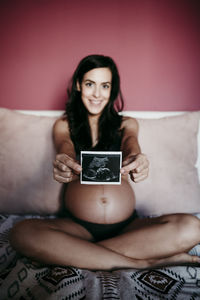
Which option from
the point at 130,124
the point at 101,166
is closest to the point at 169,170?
the point at 130,124

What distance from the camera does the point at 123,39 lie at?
5.74 feet

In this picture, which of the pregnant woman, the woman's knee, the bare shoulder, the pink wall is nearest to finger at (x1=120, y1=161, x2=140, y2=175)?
the pregnant woman

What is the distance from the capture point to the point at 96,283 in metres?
0.79

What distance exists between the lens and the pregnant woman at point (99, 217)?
93 centimetres

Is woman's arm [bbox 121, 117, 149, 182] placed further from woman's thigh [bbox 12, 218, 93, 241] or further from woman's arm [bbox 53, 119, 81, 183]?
woman's thigh [bbox 12, 218, 93, 241]

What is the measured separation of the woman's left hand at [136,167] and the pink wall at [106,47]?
93 cm

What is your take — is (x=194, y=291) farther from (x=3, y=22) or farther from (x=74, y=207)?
(x=3, y=22)

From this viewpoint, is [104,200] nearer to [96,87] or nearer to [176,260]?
[176,260]

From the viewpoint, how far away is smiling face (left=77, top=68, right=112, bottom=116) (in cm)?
131

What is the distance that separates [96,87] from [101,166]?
587 mm

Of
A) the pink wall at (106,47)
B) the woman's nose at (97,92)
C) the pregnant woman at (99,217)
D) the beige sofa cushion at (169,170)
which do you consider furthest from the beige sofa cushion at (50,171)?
the pink wall at (106,47)

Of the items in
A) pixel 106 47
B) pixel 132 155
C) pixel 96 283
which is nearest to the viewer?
pixel 96 283

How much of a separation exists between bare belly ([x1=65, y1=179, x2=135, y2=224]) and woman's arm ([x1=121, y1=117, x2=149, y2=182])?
0.61ft

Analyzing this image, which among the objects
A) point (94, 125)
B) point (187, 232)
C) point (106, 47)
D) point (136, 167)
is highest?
point (106, 47)
